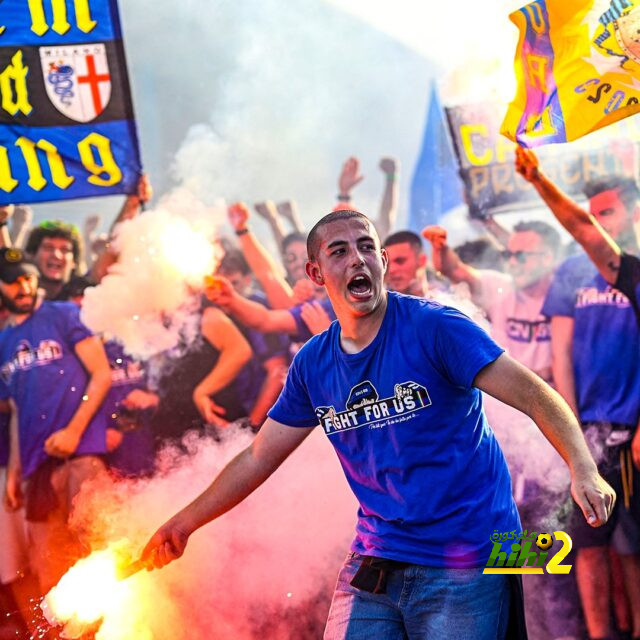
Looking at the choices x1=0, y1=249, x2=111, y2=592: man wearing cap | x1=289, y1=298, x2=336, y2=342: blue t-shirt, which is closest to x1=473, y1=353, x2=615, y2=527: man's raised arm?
x1=289, y1=298, x2=336, y2=342: blue t-shirt

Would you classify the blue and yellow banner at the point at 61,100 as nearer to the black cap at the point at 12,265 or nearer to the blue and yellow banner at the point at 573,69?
the black cap at the point at 12,265

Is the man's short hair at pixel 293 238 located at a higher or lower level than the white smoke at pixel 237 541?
higher

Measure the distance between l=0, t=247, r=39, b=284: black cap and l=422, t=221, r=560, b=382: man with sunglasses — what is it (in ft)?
8.16

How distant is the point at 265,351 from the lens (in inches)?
197

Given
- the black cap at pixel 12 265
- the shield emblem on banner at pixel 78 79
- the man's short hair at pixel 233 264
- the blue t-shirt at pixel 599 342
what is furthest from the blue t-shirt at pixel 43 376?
the blue t-shirt at pixel 599 342

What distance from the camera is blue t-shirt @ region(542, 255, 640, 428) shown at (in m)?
4.64

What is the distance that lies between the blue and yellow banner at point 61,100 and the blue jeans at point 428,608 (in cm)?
312

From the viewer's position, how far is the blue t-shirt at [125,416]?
4754mm

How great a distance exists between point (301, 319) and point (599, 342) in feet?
5.78

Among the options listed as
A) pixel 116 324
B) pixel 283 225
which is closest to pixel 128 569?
pixel 116 324

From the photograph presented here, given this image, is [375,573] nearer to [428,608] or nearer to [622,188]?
[428,608]

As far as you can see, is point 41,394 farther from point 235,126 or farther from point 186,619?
point 235,126

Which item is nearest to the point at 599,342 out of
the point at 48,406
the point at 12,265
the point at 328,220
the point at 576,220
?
the point at 576,220

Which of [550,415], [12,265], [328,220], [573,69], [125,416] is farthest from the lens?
[12,265]
